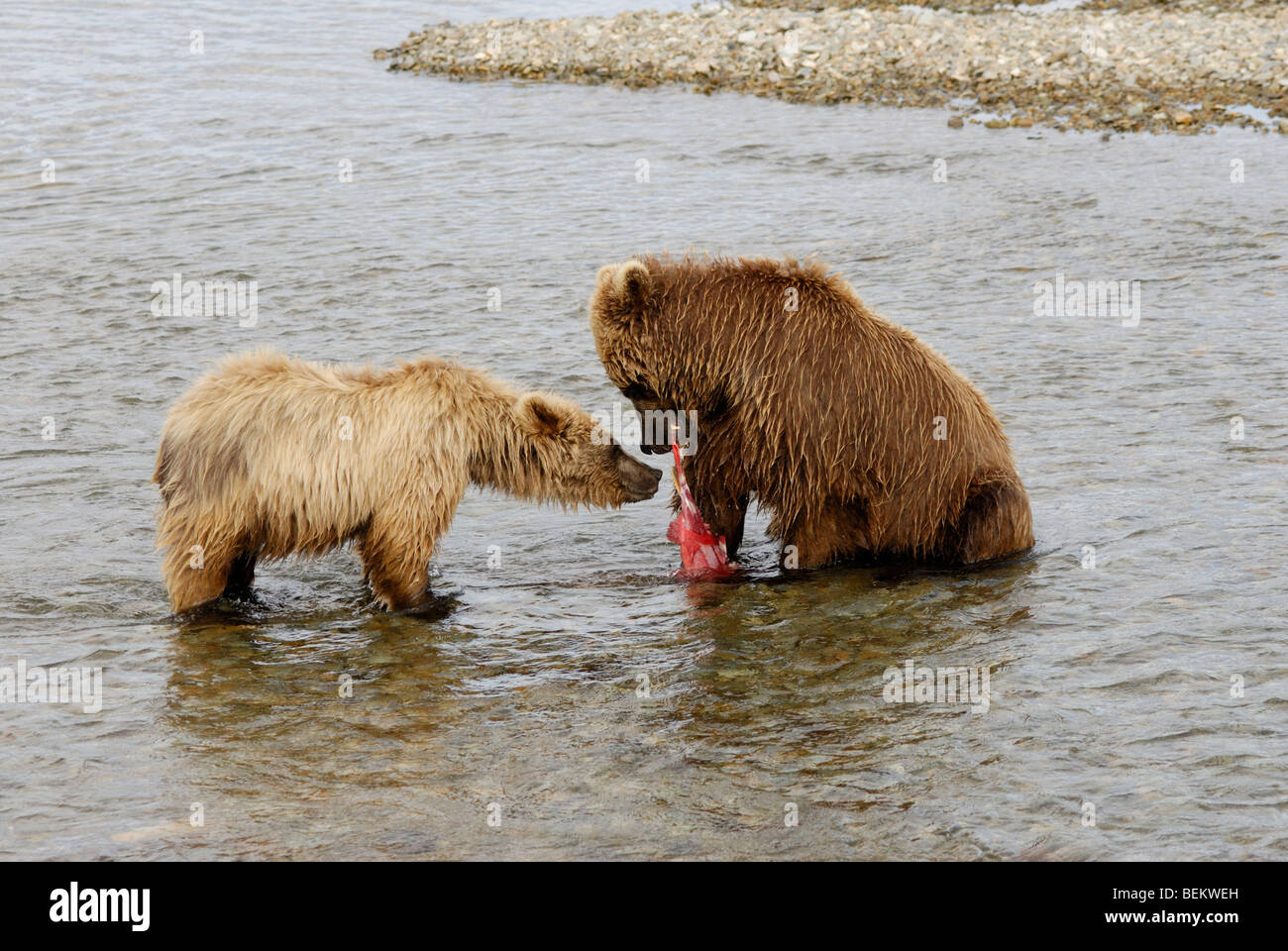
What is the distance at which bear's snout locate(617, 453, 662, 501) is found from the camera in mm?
6805

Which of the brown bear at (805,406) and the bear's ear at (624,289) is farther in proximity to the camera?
the brown bear at (805,406)

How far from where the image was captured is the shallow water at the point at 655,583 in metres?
4.77

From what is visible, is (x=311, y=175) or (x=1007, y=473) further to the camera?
(x=311, y=175)

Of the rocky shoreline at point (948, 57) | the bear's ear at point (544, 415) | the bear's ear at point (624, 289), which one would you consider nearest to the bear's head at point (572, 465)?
the bear's ear at point (544, 415)

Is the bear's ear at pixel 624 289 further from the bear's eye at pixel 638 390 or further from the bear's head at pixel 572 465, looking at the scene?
the bear's head at pixel 572 465

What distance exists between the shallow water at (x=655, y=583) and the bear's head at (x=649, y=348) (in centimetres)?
92

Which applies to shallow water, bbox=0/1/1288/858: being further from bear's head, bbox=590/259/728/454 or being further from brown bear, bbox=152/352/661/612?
→ bear's head, bbox=590/259/728/454

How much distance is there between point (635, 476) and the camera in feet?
22.3

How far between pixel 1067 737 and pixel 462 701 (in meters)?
2.26

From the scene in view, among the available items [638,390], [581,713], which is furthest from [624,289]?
[581,713]

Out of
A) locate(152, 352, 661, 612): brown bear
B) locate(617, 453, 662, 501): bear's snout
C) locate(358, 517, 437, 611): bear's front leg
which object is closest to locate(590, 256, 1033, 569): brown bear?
locate(617, 453, 662, 501): bear's snout

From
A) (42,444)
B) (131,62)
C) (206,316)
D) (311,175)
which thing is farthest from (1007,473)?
(131,62)

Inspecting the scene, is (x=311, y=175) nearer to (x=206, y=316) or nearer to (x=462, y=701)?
(x=206, y=316)

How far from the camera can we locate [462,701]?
5.65 m
